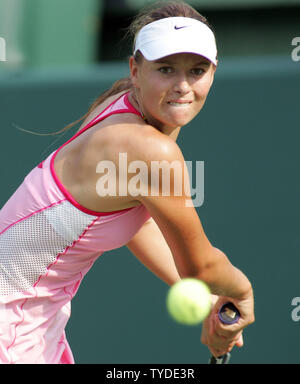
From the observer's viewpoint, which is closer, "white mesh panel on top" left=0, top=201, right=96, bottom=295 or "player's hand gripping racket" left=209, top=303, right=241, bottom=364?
"white mesh panel on top" left=0, top=201, right=96, bottom=295

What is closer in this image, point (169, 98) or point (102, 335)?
point (169, 98)

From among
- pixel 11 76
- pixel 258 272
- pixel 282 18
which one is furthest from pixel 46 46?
pixel 258 272

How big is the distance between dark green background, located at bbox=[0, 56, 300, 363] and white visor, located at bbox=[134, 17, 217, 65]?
1.59 meters

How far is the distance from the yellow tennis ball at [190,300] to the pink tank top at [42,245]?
0.84 ft

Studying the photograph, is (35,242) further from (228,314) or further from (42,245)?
(228,314)

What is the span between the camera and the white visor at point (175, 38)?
2.01m

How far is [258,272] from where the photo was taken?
371cm

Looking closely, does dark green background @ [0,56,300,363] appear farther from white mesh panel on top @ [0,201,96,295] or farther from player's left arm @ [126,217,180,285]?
white mesh panel on top @ [0,201,96,295]

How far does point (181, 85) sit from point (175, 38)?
0.45 feet

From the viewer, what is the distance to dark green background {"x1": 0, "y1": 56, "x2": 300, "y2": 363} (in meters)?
3.66

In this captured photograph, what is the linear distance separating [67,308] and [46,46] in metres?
2.95

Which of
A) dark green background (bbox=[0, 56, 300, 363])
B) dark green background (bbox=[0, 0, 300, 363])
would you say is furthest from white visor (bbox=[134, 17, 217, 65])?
dark green background (bbox=[0, 56, 300, 363])

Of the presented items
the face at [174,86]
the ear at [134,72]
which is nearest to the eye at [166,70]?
the face at [174,86]

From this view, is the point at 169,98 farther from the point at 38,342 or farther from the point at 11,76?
the point at 11,76
